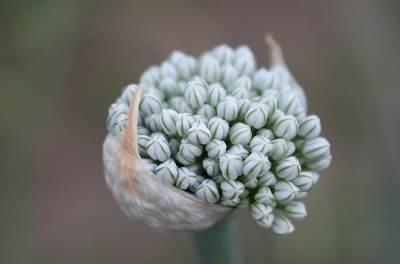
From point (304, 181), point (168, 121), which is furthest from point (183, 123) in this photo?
point (304, 181)

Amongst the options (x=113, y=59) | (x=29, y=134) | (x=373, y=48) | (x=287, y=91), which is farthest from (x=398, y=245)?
(x=113, y=59)

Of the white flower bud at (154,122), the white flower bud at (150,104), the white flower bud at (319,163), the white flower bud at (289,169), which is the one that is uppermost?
the white flower bud at (150,104)

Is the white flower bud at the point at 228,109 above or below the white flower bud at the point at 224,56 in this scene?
below

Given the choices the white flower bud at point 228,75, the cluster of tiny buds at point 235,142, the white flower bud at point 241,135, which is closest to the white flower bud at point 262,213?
the cluster of tiny buds at point 235,142

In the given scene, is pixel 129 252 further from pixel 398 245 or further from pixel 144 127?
pixel 144 127

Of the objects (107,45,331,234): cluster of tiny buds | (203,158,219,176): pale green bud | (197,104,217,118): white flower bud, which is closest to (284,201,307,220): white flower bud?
(107,45,331,234): cluster of tiny buds

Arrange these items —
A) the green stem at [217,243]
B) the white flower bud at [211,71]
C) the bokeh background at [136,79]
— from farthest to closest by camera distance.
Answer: the bokeh background at [136,79]
the white flower bud at [211,71]
the green stem at [217,243]

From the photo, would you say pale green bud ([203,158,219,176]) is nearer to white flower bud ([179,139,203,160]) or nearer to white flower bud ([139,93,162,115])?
white flower bud ([179,139,203,160])

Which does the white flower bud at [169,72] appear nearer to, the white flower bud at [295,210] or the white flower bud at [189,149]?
the white flower bud at [189,149]
